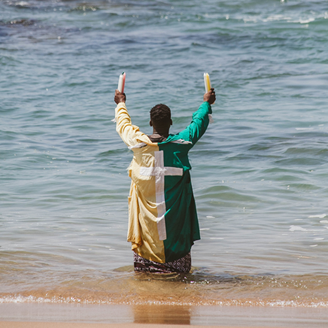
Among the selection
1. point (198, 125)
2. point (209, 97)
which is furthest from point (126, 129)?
point (209, 97)

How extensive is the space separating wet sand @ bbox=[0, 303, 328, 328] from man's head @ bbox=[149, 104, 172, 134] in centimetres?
134

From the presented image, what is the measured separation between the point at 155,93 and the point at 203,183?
6119 millimetres

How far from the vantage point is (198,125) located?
4344 mm

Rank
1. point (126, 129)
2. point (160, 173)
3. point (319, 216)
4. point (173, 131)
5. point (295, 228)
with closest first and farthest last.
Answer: point (160, 173) → point (126, 129) → point (295, 228) → point (319, 216) → point (173, 131)

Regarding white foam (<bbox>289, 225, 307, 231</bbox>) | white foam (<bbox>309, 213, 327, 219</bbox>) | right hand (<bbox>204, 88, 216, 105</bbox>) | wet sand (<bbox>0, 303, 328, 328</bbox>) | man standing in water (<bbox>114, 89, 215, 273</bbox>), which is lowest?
white foam (<bbox>289, 225, 307, 231</bbox>)

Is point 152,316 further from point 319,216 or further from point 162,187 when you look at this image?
point 319,216

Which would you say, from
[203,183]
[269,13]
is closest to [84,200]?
[203,183]

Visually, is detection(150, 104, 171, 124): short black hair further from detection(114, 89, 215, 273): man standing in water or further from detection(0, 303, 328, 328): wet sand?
detection(0, 303, 328, 328): wet sand

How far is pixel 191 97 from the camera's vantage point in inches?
539

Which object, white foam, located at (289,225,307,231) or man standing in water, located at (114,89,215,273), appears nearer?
man standing in water, located at (114,89,215,273)

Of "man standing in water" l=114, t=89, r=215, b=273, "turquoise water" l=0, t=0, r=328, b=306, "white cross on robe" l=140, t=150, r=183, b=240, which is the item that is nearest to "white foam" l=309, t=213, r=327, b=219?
"turquoise water" l=0, t=0, r=328, b=306

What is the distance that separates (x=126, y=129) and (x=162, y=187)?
1.77 ft

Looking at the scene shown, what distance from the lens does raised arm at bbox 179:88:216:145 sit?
14.1ft

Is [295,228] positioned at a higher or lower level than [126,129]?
lower
